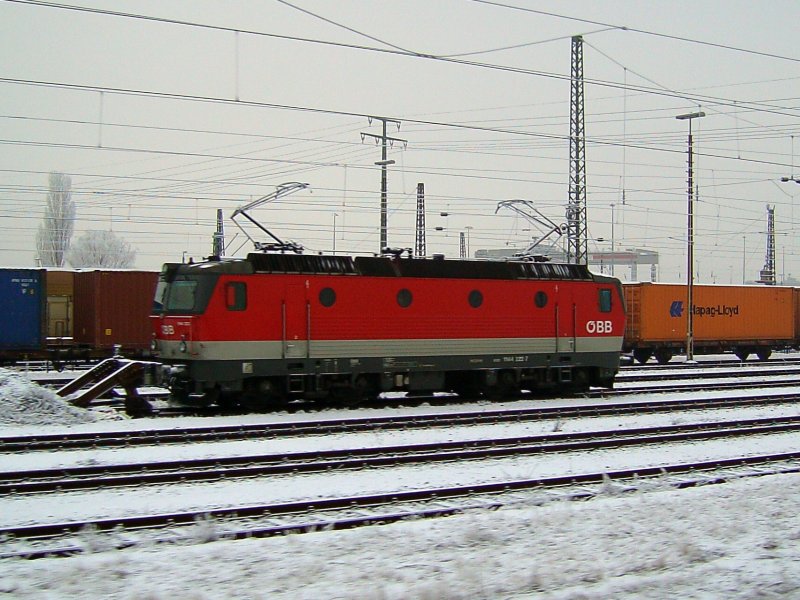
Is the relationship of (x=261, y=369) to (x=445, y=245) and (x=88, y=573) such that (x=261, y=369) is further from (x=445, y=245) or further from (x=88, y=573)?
(x=445, y=245)

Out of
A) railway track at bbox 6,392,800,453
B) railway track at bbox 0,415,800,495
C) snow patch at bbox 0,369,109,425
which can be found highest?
snow patch at bbox 0,369,109,425

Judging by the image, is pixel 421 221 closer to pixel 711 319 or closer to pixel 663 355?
pixel 663 355

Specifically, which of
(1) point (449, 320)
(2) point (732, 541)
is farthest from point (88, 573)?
(1) point (449, 320)

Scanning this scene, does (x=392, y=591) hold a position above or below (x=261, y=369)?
below

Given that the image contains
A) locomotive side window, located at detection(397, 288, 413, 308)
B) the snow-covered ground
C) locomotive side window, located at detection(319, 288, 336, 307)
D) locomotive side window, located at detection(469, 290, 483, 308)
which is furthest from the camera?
locomotive side window, located at detection(469, 290, 483, 308)

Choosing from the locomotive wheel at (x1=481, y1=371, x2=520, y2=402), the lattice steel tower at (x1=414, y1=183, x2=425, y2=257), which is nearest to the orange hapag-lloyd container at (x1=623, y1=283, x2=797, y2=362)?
the lattice steel tower at (x1=414, y1=183, x2=425, y2=257)

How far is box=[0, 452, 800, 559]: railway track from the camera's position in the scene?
26.8 feet

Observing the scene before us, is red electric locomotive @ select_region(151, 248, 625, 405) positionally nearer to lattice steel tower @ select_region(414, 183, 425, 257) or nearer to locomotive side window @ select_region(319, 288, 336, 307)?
locomotive side window @ select_region(319, 288, 336, 307)

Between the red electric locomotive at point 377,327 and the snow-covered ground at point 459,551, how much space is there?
5.59 m

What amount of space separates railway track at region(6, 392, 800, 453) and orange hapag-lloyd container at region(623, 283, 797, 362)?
47.5 feet

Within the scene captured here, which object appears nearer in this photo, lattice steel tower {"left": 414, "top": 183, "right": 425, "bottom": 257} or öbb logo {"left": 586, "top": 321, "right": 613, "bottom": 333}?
öbb logo {"left": 586, "top": 321, "right": 613, "bottom": 333}

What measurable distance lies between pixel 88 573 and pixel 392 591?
2517 mm

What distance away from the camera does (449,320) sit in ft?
64.4

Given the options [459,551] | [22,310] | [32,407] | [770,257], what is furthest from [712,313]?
[459,551]
